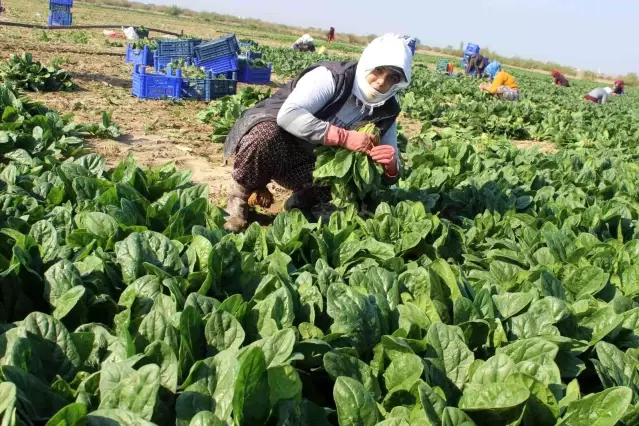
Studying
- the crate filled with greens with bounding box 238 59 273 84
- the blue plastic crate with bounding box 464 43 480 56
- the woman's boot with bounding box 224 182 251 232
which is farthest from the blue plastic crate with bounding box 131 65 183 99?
the blue plastic crate with bounding box 464 43 480 56

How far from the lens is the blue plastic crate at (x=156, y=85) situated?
1049 centimetres

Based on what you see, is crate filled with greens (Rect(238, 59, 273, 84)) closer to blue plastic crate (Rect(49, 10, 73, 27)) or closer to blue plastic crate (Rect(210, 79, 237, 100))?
blue plastic crate (Rect(210, 79, 237, 100))

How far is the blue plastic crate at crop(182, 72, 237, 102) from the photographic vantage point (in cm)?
1112

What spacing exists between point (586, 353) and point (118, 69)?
14302mm

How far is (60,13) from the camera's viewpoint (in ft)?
81.6

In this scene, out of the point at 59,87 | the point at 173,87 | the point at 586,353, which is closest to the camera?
the point at 586,353

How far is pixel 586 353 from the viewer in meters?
2.68

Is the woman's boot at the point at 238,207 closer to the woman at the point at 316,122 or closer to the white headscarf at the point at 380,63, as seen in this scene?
the woman at the point at 316,122

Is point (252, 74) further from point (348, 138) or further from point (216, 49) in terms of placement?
point (348, 138)

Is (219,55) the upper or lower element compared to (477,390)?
upper

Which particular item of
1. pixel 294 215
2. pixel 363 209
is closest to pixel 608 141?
pixel 363 209

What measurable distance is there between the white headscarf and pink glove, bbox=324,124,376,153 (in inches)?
16.0

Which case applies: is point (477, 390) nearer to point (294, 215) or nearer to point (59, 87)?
point (294, 215)

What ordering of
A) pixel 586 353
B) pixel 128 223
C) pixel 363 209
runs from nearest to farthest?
pixel 586 353
pixel 128 223
pixel 363 209
